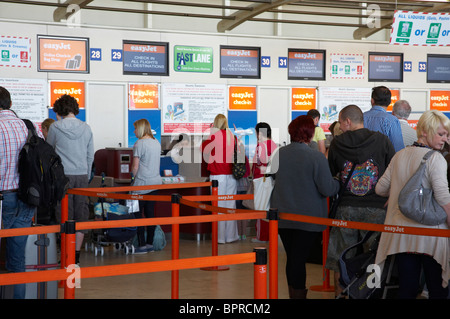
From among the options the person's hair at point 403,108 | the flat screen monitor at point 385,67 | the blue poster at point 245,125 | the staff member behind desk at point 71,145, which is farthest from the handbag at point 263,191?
the flat screen monitor at point 385,67

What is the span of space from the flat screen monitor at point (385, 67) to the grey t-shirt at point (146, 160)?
6.62 metres

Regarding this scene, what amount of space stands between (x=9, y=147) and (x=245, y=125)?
24.4 ft

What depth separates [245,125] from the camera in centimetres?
1157

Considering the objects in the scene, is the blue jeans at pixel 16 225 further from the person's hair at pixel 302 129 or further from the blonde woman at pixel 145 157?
the blonde woman at pixel 145 157

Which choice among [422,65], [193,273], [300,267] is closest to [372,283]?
[300,267]

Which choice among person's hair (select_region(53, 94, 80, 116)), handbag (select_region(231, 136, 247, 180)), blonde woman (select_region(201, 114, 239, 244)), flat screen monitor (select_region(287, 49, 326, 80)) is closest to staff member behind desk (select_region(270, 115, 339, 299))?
person's hair (select_region(53, 94, 80, 116))

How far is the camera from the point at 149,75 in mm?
10828

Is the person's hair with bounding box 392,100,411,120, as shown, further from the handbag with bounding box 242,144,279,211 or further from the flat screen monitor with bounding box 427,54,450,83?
the flat screen monitor with bounding box 427,54,450,83

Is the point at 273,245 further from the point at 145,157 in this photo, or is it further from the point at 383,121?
the point at 145,157

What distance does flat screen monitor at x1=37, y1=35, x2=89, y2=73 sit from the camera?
32.9 ft

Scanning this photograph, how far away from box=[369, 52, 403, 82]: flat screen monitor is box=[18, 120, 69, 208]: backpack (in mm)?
9179

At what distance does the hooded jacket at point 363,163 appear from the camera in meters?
4.46

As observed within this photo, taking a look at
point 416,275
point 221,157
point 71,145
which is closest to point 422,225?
point 416,275
